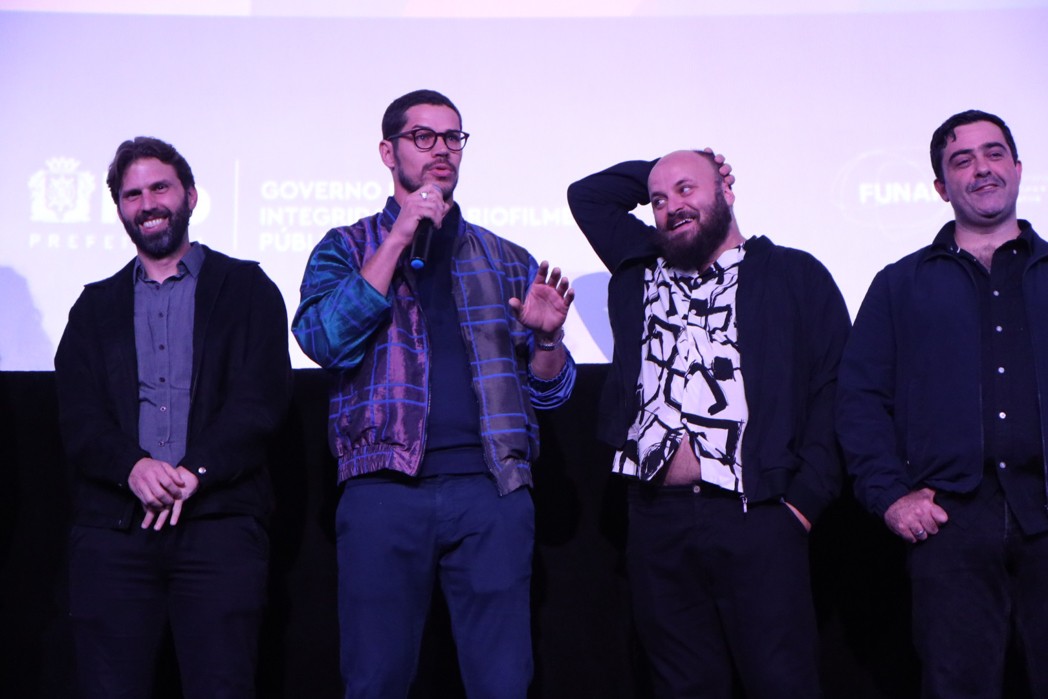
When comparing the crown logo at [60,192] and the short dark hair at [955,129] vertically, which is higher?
the short dark hair at [955,129]

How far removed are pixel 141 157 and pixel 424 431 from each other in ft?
3.27

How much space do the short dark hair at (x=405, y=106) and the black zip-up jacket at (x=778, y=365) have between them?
0.59 m

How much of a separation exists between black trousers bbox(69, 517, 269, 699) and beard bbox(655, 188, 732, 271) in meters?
1.17

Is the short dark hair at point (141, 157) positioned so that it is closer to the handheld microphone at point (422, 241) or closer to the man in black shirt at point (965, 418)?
the handheld microphone at point (422, 241)

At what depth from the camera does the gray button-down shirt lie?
263cm

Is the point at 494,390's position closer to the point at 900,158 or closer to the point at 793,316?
the point at 793,316

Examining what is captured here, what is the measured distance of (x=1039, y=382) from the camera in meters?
2.50

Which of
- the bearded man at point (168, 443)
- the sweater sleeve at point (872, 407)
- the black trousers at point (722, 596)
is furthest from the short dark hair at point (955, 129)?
the bearded man at point (168, 443)

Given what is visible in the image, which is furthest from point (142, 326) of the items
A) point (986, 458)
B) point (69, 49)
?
point (986, 458)

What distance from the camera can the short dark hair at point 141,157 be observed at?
281 centimetres

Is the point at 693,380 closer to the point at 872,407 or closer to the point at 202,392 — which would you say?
the point at 872,407

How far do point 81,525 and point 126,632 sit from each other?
268 mm

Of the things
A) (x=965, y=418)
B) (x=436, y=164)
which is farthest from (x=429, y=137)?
(x=965, y=418)

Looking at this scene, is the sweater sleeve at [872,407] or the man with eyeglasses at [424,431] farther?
the sweater sleeve at [872,407]
